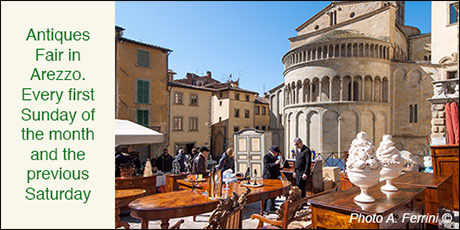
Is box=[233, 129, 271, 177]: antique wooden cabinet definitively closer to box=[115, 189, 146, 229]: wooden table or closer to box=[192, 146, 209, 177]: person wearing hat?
box=[192, 146, 209, 177]: person wearing hat

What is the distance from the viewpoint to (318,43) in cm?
1962

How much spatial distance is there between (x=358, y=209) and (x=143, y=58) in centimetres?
1728

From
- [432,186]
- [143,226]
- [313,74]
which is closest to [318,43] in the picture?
[313,74]

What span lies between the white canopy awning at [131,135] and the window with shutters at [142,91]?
11.1 m

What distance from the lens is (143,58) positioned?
17797 mm

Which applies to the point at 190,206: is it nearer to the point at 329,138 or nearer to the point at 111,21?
the point at 111,21

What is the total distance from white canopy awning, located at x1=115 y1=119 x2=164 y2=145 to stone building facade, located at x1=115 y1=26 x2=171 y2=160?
10515mm

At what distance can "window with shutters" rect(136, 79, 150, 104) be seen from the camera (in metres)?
17.5

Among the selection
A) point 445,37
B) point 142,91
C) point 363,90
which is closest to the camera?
point 445,37

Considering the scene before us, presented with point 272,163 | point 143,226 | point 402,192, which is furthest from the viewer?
point 272,163

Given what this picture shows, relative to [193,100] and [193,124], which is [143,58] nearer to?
[193,100]

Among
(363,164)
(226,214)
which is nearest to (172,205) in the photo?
(226,214)

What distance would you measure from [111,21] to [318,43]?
18.7 metres

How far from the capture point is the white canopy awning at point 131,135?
19.6ft
